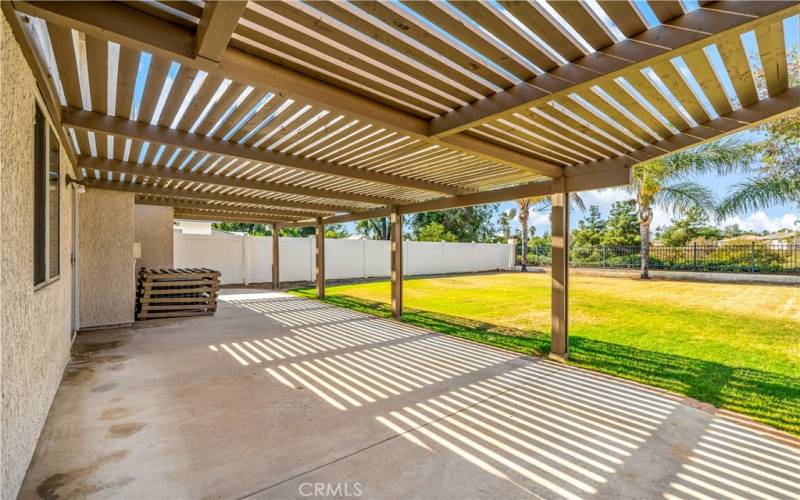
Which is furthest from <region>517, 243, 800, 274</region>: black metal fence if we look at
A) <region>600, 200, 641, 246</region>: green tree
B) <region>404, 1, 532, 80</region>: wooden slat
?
<region>404, 1, 532, 80</region>: wooden slat

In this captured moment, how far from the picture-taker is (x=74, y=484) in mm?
2236

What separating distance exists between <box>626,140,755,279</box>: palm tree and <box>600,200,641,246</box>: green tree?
6162 millimetres

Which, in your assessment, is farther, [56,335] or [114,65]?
[56,335]

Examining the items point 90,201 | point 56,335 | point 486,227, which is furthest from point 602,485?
point 486,227

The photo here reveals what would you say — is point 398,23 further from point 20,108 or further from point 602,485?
point 602,485

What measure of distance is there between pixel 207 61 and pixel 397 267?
635 cm

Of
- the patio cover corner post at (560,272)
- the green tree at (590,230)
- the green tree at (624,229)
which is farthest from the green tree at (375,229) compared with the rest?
the patio cover corner post at (560,272)

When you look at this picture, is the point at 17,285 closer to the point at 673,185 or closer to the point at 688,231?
the point at 673,185

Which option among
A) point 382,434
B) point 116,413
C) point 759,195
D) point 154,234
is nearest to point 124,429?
point 116,413

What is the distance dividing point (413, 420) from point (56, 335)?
12.0ft

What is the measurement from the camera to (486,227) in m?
31.5

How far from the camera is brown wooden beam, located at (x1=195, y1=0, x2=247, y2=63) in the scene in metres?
1.72

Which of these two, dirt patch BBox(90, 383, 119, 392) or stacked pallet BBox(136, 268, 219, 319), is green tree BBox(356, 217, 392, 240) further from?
dirt patch BBox(90, 383, 119, 392)

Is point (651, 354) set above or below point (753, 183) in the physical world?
below
